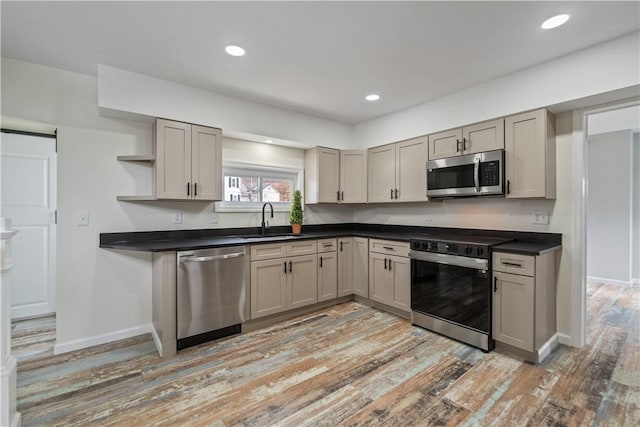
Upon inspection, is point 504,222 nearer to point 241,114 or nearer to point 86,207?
point 241,114

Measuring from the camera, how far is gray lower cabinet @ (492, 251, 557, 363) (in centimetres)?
235

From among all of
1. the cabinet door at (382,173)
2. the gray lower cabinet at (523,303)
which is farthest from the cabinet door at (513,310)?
the cabinet door at (382,173)

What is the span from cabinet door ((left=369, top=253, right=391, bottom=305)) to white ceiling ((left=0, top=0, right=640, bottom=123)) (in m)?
1.98

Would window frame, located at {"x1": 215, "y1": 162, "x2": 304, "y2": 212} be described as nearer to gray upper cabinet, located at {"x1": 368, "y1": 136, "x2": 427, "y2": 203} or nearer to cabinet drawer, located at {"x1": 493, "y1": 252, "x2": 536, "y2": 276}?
gray upper cabinet, located at {"x1": 368, "y1": 136, "x2": 427, "y2": 203}

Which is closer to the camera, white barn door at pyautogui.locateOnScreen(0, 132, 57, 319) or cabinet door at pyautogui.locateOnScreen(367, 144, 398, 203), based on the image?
white barn door at pyautogui.locateOnScreen(0, 132, 57, 319)

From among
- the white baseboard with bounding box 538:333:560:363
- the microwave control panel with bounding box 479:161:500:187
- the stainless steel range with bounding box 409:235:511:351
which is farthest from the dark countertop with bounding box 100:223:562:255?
the white baseboard with bounding box 538:333:560:363

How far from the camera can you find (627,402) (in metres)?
1.89

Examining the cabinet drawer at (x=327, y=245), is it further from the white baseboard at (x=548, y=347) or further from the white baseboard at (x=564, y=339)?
the white baseboard at (x=564, y=339)

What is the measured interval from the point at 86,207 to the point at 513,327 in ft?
13.0

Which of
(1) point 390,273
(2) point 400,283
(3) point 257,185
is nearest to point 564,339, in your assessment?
(2) point 400,283

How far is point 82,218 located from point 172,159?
3.17 feet

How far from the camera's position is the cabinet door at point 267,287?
306 cm

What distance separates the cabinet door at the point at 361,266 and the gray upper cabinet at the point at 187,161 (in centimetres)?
184

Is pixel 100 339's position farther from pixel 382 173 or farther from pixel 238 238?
pixel 382 173
